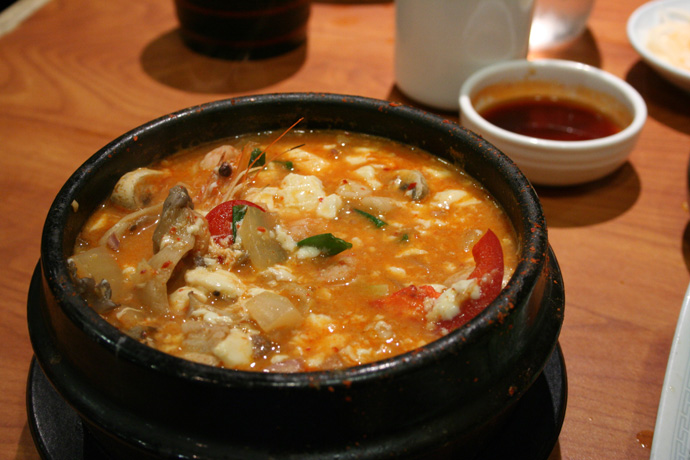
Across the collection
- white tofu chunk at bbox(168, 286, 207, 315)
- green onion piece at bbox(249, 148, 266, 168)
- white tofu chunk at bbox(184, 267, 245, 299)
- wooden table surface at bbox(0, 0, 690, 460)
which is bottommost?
wooden table surface at bbox(0, 0, 690, 460)

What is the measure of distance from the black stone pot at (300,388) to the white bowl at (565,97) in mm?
909

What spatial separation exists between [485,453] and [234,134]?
113cm

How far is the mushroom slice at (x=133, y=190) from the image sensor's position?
160cm

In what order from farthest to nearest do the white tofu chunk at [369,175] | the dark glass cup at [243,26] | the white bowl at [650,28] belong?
the dark glass cup at [243,26]
the white bowl at [650,28]
the white tofu chunk at [369,175]

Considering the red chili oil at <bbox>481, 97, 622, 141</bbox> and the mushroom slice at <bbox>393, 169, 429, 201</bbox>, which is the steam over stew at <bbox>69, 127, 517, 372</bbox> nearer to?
the mushroom slice at <bbox>393, 169, 429, 201</bbox>

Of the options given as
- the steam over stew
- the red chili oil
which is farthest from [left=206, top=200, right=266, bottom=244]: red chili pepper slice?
the red chili oil

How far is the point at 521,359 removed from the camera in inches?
46.6

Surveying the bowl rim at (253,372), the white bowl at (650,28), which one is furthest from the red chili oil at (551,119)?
the bowl rim at (253,372)

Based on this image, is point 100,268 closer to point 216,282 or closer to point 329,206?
point 216,282

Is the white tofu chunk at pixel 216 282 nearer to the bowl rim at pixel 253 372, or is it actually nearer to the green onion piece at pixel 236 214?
the green onion piece at pixel 236 214

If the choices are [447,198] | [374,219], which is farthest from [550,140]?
[374,219]

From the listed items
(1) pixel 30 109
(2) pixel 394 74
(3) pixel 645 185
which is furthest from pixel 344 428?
(1) pixel 30 109

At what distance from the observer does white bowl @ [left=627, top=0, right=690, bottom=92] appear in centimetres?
263

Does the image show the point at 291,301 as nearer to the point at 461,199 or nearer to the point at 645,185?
the point at 461,199
